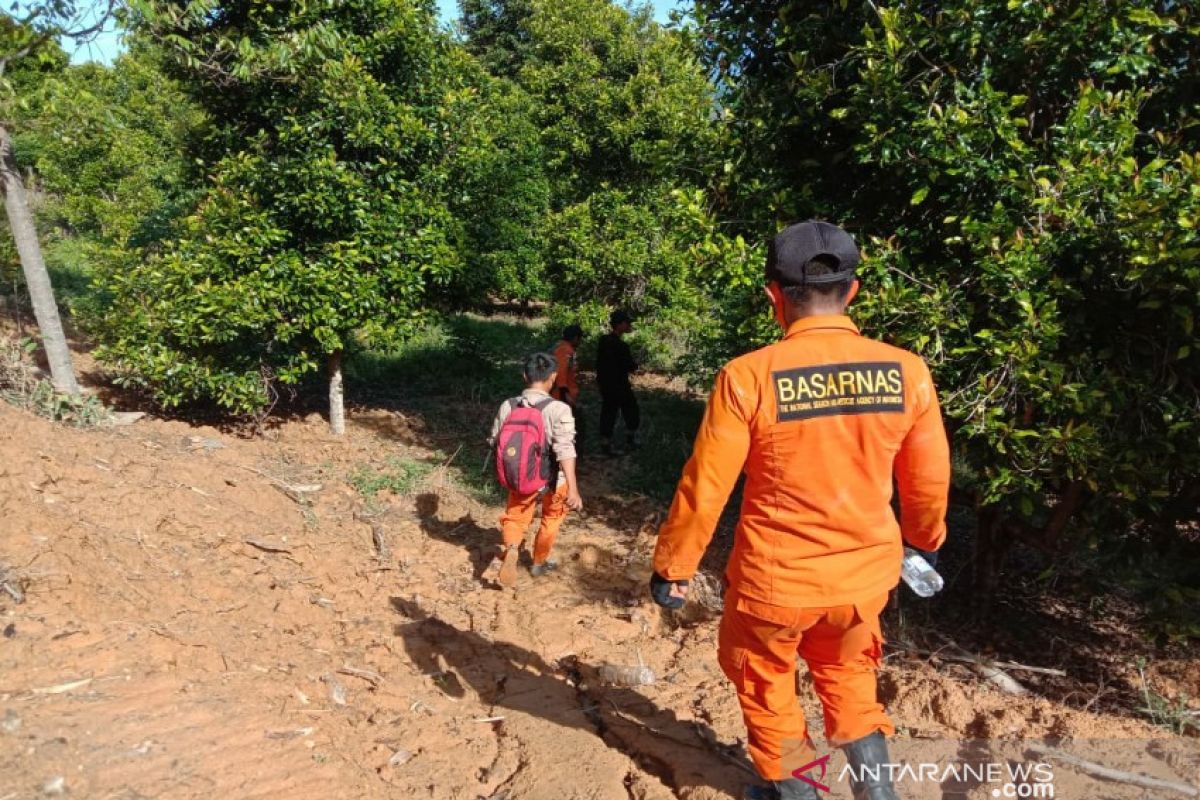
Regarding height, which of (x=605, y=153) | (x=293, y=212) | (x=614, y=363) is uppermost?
(x=605, y=153)

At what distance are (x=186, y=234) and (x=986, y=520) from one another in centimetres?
712

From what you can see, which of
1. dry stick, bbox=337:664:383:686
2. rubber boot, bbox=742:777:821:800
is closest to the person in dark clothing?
dry stick, bbox=337:664:383:686

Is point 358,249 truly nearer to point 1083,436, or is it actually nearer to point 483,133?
point 483,133

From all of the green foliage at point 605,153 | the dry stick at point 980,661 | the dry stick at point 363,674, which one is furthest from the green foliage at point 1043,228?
the green foliage at point 605,153

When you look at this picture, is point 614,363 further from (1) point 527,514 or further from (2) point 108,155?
(2) point 108,155

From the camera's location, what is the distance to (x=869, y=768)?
248 cm

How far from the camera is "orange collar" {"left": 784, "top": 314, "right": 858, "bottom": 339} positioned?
7.95 ft

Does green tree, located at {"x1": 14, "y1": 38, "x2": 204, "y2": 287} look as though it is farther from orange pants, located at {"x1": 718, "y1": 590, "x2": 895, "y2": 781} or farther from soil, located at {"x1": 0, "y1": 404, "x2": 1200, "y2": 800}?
orange pants, located at {"x1": 718, "y1": 590, "x2": 895, "y2": 781}

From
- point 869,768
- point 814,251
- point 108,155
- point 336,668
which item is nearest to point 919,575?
point 869,768

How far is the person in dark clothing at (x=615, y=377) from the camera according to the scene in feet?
27.3

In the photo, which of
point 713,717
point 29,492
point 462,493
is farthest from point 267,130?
point 713,717

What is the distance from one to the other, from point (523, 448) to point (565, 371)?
2487 millimetres

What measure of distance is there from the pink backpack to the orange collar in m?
2.54

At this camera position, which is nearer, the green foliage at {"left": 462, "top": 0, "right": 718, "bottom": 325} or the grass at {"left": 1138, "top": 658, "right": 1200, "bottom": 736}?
the grass at {"left": 1138, "top": 658, "right": 1200, "bottom": 736}
